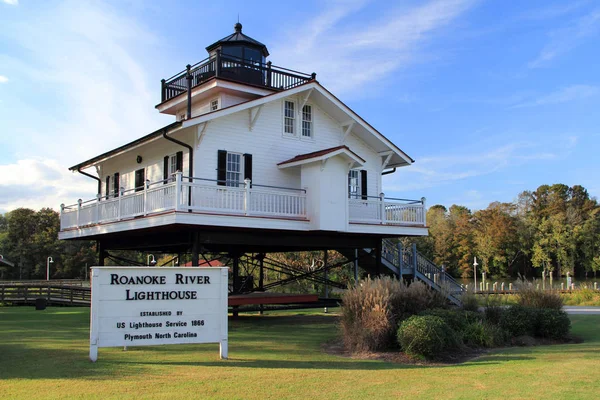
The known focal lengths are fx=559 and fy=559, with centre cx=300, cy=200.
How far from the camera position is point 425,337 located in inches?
473

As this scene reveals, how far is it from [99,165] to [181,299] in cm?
1731

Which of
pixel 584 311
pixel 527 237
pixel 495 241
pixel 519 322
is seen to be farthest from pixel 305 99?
pixel 527 237

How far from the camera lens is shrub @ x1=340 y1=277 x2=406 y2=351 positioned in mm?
13258

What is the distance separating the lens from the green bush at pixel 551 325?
1534cm

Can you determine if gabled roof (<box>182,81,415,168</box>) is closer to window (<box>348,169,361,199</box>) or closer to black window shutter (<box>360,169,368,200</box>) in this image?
black window shutter (<box>360,169,368,200</box>)

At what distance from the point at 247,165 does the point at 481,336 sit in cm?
1023

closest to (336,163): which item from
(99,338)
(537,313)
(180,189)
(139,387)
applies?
(180,189)

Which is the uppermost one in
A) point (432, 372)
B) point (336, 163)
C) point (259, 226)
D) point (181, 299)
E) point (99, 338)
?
point (336, 163)

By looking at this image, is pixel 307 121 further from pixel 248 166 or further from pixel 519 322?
pixel 519 322

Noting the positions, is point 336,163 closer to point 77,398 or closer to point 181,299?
point 181,299

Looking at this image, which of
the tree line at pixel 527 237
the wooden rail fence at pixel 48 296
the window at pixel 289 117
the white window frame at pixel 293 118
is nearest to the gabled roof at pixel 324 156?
the white window frame at pixel 293 118

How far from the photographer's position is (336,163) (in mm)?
19859

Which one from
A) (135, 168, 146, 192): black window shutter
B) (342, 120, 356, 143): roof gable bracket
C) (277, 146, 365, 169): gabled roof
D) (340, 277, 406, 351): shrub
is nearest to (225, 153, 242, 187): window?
(277, 146, 365, 169): gabled roof

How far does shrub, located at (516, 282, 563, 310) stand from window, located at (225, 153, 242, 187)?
10383 millimetres
